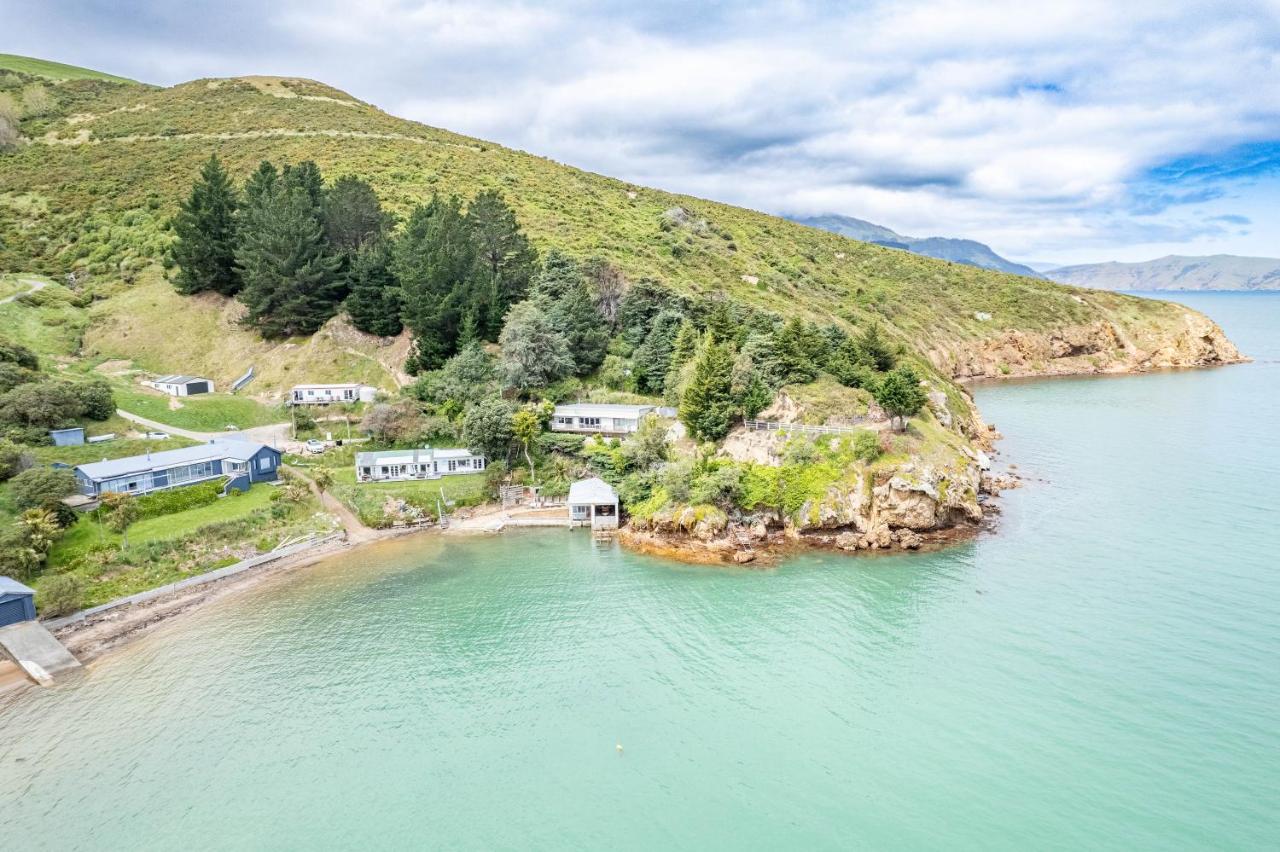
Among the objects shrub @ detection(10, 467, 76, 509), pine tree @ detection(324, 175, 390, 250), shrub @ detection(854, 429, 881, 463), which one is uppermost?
pine tree @ detection(324, 175, 390, 250)

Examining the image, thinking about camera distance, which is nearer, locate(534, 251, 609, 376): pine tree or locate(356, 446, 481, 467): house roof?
locate(356, 446, 481, 467): house roof

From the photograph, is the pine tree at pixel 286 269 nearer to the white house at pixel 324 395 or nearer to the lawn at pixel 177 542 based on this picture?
the white house at pixel 324 395

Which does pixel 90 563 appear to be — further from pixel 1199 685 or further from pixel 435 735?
pixel 1199 685

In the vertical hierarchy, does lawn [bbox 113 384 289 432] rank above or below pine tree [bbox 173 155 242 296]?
below

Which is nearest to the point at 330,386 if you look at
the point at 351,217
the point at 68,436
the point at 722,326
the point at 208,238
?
the point at 68,436

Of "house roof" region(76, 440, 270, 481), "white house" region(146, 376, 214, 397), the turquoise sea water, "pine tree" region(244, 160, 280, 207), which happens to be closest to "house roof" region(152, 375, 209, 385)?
"white house" region(146, 376, 214, 397)

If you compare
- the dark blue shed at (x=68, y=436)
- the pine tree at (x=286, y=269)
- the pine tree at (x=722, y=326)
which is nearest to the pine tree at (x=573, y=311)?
the pine tree at (x=722, y=326)

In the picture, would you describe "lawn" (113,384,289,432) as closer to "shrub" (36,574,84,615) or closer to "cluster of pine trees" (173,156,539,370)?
"cluster of pine trees" (173,156,539,370)

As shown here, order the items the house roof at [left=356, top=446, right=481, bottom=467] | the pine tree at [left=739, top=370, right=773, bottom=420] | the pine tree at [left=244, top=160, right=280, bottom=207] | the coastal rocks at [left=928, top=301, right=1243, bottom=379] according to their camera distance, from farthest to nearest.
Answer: the coastal rocks at [left=928, top=301, right=1243, bottom=379], the pine tree at [left=244, top=160, right=280, bottom=207], the house roof at [left=356, top=446, right=481, bottom=467], the pine tree at [left=739, top=370, right=773, bottom=420]

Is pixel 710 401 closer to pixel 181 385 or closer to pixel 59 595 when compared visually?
pixel 59 595
